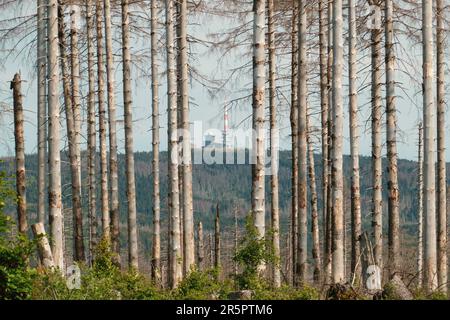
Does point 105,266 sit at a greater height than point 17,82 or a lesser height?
lesser

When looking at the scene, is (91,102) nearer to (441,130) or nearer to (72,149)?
(72,149)

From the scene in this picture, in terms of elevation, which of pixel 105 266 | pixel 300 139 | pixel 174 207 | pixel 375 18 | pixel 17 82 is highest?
pixel 375 18

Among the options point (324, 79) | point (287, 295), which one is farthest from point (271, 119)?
→ point (287, 295)

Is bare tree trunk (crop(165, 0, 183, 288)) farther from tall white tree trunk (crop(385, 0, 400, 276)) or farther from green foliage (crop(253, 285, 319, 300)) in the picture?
tall white tree trunk (crop(385, 0, 400, 276))

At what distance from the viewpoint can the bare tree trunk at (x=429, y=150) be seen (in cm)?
1606

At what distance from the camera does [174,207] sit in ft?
57.4

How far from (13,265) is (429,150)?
8564mm

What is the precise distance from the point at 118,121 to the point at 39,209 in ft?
11.9

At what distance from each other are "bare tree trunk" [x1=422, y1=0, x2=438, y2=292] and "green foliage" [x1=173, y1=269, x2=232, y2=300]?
4.71 meters

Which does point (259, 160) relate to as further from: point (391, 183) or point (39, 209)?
point (39, 209)

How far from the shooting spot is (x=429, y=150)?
1606 cm

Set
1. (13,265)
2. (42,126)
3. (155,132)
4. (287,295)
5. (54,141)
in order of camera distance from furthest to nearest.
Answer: (155,132), (42,126), (54,141), (287,295), (13,265)

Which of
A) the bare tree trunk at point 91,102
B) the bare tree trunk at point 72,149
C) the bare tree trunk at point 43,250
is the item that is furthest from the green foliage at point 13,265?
the bare tree trunk at point 91,102

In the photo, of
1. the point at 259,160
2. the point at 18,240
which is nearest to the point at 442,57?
the point at 259,160
